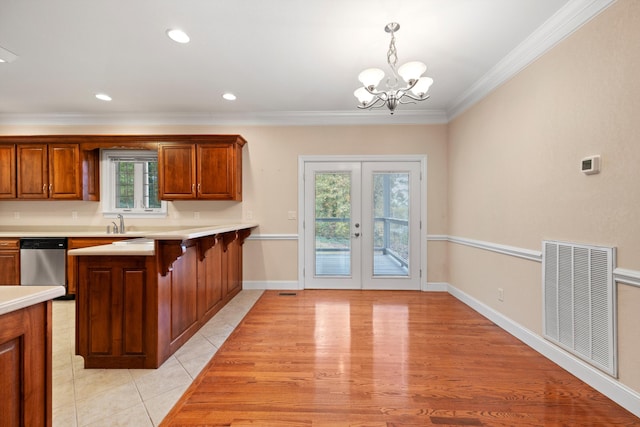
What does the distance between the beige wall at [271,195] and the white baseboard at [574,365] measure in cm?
140

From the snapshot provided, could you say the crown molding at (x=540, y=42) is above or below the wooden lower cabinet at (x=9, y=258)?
above

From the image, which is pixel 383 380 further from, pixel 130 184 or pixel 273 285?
pixel 130 184

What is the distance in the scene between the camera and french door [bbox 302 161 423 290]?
4.31 meters

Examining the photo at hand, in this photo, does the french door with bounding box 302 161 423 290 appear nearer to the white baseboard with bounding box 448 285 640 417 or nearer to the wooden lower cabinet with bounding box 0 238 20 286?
the white baseboard with bounding box 448 285 640 417

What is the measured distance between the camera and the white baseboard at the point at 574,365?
1.76m

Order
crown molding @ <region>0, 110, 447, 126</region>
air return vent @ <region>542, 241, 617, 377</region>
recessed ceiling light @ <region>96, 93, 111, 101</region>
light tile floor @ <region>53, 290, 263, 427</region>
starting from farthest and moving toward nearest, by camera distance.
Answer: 1. crown molding @ <region>0, 110, 447, 126</region>
2. recessed ceiling light @ <region>96, 93, 111, 101</region>
3. air return vent @ <region>542, 241, 617, 377</region>
4. light tile floor @ <region>53, 290, 263, 427</region>

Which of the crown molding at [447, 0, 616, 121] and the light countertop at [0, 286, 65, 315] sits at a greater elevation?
the crown molding at [447, 0, 616, 121]

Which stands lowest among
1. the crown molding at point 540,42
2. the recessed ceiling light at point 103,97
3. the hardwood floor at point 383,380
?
the hardwood floor at point 383,380

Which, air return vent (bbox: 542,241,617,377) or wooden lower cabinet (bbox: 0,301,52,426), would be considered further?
air return vent (bbox: 542,241,617,377)

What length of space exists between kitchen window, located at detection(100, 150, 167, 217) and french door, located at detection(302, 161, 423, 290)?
2347 millimetres

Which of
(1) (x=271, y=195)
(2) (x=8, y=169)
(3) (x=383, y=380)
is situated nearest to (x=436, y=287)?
(3) (x=383, y=380)

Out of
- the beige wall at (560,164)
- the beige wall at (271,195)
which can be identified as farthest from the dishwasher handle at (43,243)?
the beige wall at (560,164)

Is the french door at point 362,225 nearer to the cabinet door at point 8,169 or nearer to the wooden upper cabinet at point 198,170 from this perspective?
the wooden upper cabinet at point 198,170

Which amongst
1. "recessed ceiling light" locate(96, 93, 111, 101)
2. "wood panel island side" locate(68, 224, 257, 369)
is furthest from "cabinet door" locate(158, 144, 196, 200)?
"wood panel island side" locate(68, 224, 257, 369)
